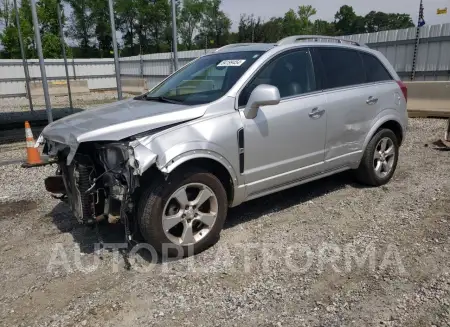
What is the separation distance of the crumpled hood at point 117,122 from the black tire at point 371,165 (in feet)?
7.99

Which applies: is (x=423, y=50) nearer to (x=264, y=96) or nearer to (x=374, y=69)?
(x=374, y=69)

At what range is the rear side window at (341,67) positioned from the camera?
436 centimetres

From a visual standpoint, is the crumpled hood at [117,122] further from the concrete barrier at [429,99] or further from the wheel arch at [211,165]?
the concrete barrier at [429,99]

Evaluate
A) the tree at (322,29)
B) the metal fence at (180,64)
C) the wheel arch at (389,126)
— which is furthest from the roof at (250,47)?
the tree at (322,29)

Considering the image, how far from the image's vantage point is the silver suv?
3174 millimetres

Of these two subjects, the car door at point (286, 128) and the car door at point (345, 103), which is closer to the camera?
the car door at point (286, 128)

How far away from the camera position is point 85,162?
3.32m

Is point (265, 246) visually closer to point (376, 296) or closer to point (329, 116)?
point (376, 296)

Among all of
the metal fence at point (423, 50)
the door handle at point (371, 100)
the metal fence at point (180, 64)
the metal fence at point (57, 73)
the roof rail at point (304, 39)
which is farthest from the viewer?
the metal fence at point (57, 73)

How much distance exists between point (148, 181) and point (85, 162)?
1.92ft

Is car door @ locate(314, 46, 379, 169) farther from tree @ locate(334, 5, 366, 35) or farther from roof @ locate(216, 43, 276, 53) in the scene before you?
tree @ locate(334, 5, 366, 35)

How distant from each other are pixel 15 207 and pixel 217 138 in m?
3.04

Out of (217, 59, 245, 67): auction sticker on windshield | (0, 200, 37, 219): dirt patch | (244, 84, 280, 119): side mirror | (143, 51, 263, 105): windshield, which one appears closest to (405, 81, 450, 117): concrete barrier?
(143, 51, 263, 105): windshield

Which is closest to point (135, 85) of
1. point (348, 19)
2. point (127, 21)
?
point (127, 21)
